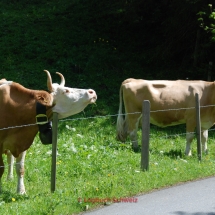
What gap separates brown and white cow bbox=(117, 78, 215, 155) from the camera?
1250cm

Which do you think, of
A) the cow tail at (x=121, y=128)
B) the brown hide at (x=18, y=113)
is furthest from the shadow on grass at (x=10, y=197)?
the cow tail at (x=121, y=128)

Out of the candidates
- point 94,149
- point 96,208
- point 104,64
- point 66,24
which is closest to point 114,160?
point 94,149

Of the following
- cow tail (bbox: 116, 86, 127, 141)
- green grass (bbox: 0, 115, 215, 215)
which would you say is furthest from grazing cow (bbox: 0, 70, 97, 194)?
cow tail (bbox: 116, 86, 127, 141)

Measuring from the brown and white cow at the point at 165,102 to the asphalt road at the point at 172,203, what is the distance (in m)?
4.34

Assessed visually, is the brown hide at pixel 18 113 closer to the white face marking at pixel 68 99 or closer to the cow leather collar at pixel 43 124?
the cow leather collar at pixel 43 124

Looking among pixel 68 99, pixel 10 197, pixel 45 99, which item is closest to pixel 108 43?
pixel 68 99

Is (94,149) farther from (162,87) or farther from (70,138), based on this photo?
(162,87)

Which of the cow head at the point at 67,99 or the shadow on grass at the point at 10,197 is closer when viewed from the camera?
the shadow on grass at the point at 10,197

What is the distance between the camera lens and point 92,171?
9250 mm

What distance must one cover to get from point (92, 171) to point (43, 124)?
78.1 inches

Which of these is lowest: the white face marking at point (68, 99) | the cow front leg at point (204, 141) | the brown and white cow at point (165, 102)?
the cow front leg at point (204, 141)

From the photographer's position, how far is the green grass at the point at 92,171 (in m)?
6.94

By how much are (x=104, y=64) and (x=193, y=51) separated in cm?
355

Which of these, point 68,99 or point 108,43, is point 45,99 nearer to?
point 68,99
